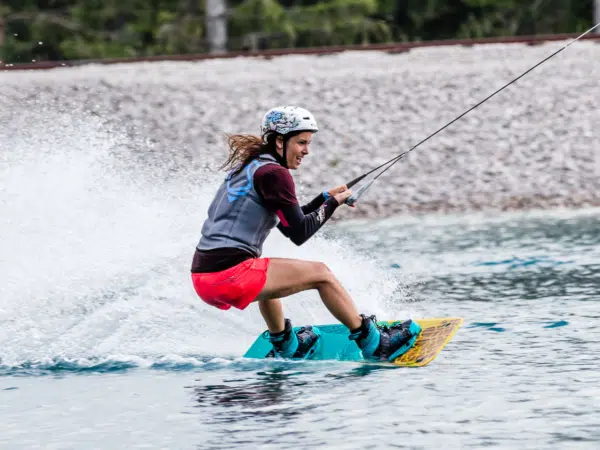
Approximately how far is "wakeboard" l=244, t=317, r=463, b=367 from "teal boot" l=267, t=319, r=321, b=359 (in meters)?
0.04

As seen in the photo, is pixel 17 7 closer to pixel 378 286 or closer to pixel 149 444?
pixel 378 286

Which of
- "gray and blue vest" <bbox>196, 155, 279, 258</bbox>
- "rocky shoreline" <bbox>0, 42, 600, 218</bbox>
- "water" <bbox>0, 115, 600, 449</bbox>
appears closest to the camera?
"water" <bbox>0, 115, 600, 449</bbox>

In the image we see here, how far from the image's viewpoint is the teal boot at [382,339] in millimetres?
7891

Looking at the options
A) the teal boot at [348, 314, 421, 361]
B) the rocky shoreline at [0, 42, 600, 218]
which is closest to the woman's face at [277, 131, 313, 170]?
the teal boot at [348, 314, 421, 361]

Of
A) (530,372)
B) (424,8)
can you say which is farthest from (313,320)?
(424,8)

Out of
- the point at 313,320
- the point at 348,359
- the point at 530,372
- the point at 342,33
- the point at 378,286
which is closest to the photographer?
the point at 530,372

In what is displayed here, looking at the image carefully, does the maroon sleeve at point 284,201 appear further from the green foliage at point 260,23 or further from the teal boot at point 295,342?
the green foliage at point 260,23

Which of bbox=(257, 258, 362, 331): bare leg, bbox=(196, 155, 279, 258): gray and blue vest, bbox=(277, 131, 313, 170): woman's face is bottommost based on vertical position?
bbox=(257, 258, 362, 331): bare leg

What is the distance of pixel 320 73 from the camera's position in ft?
70.9

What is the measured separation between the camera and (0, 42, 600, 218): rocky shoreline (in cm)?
1945

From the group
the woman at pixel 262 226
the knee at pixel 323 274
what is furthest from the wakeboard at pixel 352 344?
the knee at pixel 323 274

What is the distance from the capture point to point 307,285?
763 centimetres

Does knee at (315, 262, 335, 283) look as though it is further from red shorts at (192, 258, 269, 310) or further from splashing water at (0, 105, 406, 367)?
splashing water at (0, 105, 406, 367)

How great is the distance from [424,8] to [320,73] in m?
14.6
